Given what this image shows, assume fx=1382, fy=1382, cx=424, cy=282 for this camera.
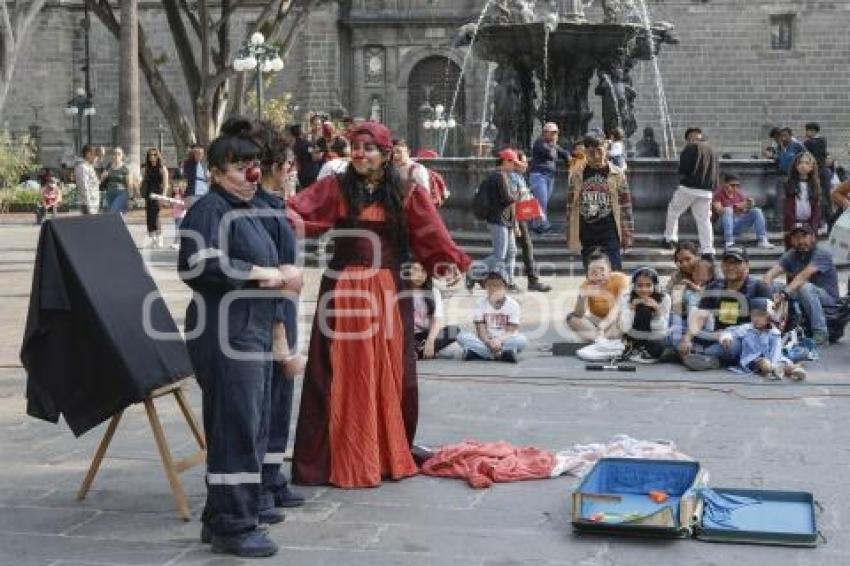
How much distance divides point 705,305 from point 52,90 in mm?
40586

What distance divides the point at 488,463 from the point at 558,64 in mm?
13050

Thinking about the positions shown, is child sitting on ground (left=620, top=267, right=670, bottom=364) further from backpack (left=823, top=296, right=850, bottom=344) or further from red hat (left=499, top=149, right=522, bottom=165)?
red hat (left=499, top=149, right=522, bottom=165)

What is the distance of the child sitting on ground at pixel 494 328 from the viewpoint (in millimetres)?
10547

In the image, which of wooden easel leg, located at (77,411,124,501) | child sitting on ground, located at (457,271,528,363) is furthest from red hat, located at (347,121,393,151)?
child sitting on ground, located at (457,271,528,363)

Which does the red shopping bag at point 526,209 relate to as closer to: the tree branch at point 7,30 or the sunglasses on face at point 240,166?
the sunglasses on face at point 240,166

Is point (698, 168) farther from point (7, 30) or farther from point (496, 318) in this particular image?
point (7, 30)

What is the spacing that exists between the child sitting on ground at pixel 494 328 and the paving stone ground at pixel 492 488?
188mm

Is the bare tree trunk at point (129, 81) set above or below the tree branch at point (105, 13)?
below

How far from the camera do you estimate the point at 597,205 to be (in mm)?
11922

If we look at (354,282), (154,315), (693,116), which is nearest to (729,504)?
(354,282)

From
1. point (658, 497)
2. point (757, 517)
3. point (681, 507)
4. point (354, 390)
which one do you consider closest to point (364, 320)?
point (354, 390)

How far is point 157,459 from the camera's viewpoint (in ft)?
23.9

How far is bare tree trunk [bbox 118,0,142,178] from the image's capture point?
2994 centimetres

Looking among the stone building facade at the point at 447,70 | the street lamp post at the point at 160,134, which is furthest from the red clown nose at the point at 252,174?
the street lamp post at the point at 160,134
